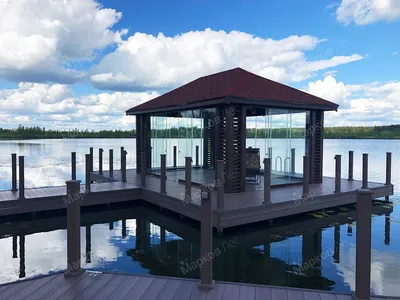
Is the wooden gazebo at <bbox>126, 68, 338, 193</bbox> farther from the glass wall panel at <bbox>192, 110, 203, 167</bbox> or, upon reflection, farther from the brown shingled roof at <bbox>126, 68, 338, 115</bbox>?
the glass wall panel at <bbox>192, 110, 203, 167</bbox>

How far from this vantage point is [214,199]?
834 cm

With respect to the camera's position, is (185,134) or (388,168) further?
(185,134)

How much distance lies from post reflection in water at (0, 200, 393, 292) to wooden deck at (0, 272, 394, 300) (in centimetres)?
132

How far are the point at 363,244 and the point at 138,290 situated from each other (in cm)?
260

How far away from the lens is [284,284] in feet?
16.2

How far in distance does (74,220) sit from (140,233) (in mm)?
3885

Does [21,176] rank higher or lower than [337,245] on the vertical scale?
higher

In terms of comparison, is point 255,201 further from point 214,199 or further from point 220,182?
point 220,182

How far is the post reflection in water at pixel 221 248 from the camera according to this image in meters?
5.38

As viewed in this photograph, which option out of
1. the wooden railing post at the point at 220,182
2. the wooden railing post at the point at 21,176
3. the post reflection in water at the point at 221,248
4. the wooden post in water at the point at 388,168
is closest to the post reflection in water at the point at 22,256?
the post reflection in water at the point at 221,248

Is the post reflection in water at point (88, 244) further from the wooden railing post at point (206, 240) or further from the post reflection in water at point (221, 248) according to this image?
the wooden railing post at point (206, 240)

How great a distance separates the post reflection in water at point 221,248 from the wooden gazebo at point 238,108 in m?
2.17

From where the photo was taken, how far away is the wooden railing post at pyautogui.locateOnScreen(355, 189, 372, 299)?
341cm

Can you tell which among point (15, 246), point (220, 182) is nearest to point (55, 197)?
point (15, 246)
